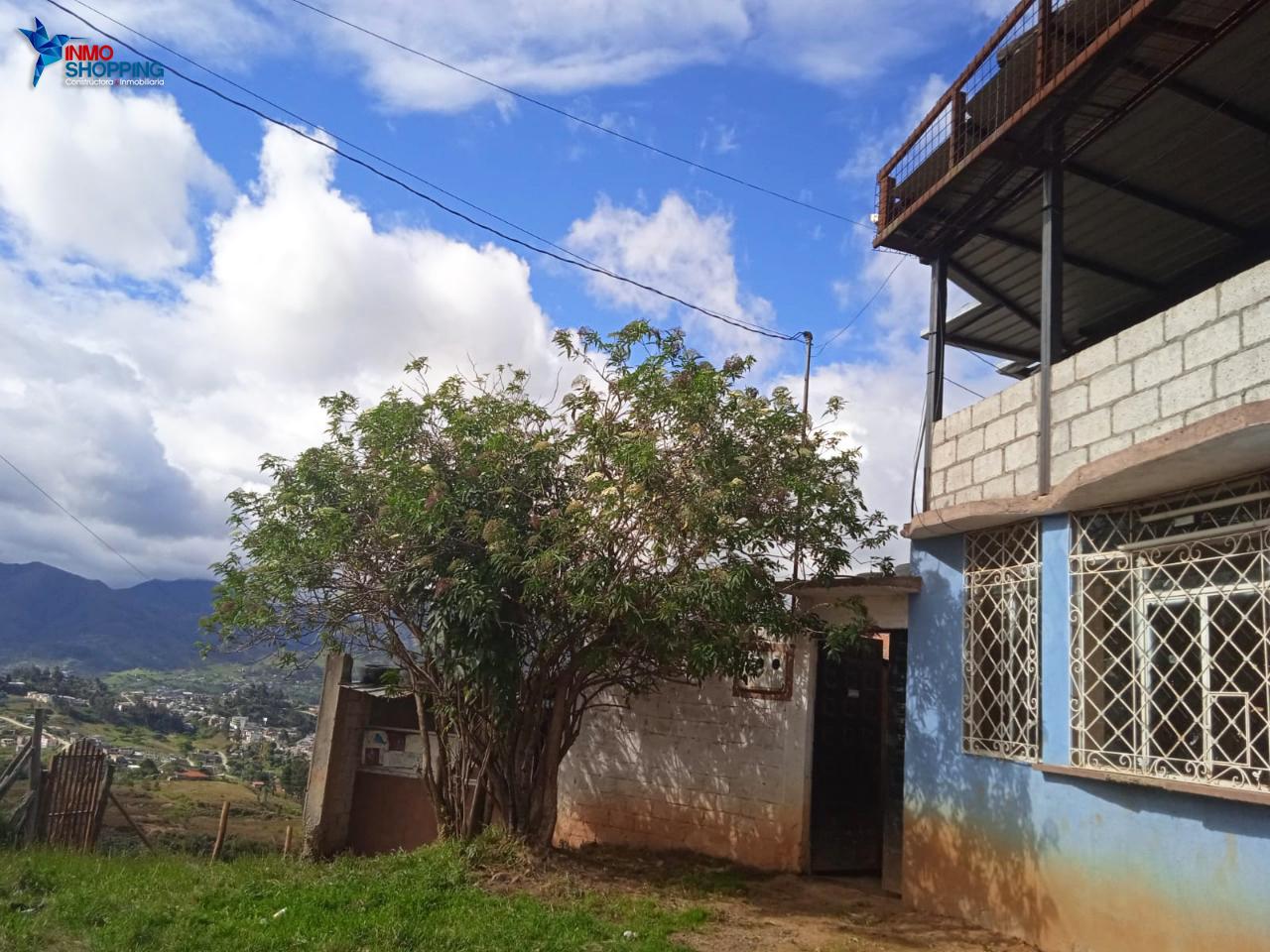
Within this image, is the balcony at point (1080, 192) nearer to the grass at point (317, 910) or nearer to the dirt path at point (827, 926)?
the dirt path at point (827, 926)

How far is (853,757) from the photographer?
895cm

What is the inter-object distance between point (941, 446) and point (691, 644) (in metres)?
2.77

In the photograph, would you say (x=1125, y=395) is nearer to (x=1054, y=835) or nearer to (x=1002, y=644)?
(x=1002, y=644)

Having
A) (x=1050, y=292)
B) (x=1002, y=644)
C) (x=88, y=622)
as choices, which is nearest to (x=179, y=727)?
(x=1002, y=644)

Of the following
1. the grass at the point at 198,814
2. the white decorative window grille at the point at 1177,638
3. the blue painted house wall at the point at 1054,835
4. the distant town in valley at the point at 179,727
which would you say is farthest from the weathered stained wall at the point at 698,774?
the grass at the point at 198,814

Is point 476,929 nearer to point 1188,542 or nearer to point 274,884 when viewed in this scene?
point 274,884

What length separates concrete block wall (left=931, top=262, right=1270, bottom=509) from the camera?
506 centimetres

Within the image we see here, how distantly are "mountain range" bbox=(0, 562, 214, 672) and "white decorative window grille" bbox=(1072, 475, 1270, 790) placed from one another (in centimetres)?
4826

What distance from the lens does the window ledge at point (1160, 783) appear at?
4.70 meters

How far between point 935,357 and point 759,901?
4.81 metres

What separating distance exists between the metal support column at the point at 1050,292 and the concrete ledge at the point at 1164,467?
310 millimetres

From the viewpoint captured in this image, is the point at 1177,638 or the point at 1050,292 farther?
the point at 1050,292

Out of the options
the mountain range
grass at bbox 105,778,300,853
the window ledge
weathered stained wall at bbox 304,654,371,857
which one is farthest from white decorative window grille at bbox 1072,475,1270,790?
the mountain range

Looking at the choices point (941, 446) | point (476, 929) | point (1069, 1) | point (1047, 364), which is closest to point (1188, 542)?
point (1047, 364)
